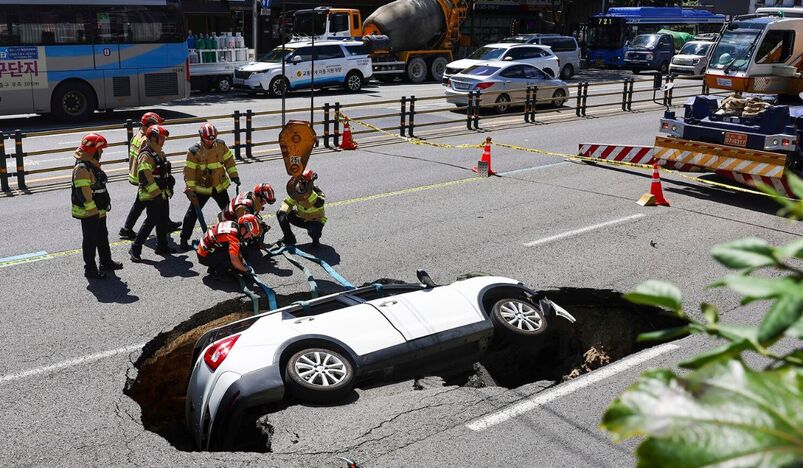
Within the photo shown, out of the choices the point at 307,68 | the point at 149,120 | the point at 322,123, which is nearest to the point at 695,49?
the point at 307,68

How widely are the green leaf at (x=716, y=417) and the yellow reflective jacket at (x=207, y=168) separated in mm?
10698

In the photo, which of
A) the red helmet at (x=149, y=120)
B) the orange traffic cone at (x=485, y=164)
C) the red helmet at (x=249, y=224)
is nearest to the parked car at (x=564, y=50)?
the orange traffic cone at (x=485, y=164)

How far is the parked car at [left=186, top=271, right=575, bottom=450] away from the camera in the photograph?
619cm

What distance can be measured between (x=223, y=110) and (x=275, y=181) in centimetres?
1172

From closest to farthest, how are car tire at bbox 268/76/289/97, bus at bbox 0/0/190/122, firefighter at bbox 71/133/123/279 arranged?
1. firefighter at bbox 71/133/123/279
2. bus at bbox 0/0/190/122
3. car tire at bbox 268/76/289/97

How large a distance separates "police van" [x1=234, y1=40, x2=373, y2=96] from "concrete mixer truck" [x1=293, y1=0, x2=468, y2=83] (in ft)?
7.49

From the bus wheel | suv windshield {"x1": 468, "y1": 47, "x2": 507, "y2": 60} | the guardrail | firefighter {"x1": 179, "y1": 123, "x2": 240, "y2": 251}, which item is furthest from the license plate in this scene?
the bus wheel

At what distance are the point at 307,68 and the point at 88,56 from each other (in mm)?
8985

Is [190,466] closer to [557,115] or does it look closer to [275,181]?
[275,181]

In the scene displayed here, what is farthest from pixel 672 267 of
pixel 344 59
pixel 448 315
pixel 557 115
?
pixel 344 59

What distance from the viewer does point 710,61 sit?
56.2ft

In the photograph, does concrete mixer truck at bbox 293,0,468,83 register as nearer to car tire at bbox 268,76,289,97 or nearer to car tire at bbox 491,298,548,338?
car tire at bbox 268,76,289,97

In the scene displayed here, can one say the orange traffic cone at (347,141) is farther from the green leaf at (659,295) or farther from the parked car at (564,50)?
the parked car at (564,50)

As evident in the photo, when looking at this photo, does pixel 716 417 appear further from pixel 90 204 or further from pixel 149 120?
pixel 149 120
